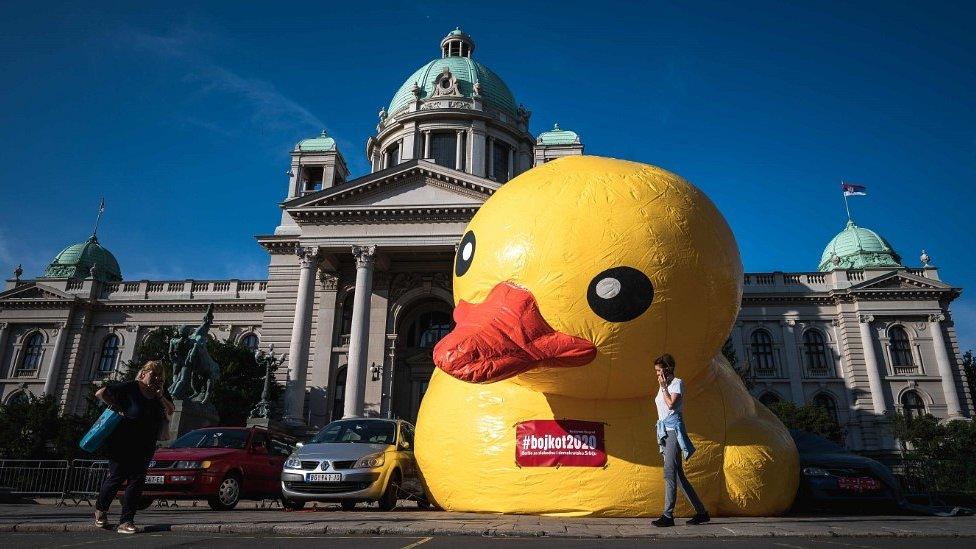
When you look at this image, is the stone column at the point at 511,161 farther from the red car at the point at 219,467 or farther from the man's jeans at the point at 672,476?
the man's jeans at the point at 672,476

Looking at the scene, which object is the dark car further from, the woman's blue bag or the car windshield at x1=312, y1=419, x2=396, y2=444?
the woman's blue bag

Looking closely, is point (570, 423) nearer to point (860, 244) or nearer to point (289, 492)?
point (289, 492)

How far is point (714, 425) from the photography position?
609cm

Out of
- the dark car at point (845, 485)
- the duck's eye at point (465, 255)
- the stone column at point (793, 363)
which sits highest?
the stone column at point (793, 363)

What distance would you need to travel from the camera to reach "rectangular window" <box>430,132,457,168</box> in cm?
4072

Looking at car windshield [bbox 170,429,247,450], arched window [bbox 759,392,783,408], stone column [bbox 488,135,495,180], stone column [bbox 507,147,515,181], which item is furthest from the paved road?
stone column [bbox 507,147,515,181]

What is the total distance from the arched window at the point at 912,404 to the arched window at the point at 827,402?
11.0 feet

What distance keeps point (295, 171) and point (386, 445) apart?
1279 inches

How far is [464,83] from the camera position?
44.1 meters

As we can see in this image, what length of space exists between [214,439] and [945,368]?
38.3m

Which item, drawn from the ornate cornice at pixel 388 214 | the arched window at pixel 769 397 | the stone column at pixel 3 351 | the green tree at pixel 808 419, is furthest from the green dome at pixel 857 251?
the stone column at pixel 3 351

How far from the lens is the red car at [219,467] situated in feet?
28.1

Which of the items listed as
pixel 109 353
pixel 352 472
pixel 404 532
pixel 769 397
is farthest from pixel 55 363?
pixel 769 397

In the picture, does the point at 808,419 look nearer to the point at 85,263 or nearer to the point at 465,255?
the point at 465,255
